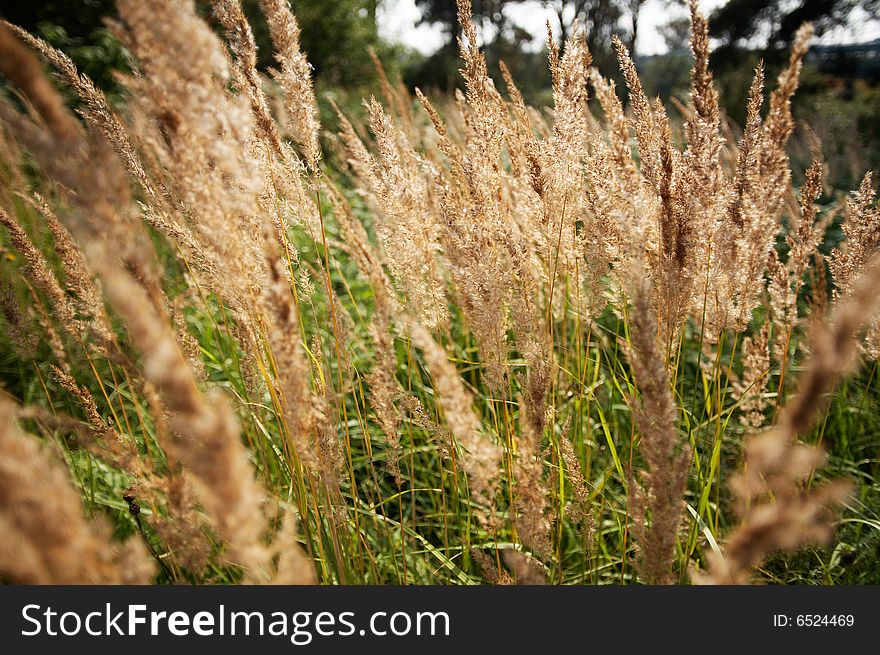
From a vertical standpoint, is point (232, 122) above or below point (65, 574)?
above

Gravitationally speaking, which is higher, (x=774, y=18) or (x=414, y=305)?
(x=774, y=18)

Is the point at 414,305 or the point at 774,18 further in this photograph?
the point at 774,18

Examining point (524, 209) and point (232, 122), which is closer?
point (232, 122)

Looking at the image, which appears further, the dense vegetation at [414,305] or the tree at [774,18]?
the tree at [774,18]

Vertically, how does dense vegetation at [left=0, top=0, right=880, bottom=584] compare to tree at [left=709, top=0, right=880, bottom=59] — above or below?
below

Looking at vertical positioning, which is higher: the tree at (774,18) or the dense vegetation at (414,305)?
the tree at (774,18)

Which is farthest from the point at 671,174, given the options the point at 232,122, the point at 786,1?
the point at 786,1

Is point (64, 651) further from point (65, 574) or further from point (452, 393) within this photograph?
point (452, 393)

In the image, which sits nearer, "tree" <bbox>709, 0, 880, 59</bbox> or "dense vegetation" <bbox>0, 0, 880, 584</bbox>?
"dense vegetation" <bbox>0, 0, 880, 584</bbox>

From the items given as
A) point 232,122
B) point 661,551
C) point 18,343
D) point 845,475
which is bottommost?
point 661,551

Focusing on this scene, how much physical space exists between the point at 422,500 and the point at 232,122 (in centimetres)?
182

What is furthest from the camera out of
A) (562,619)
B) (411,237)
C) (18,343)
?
(18,343)

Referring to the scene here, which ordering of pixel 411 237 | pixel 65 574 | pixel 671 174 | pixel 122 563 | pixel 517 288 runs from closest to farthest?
pixel 65 574 < pixel 122 563 < pixel 671 174 < pixel 517 288 < pixel 411 237

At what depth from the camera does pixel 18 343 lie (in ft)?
5.87
